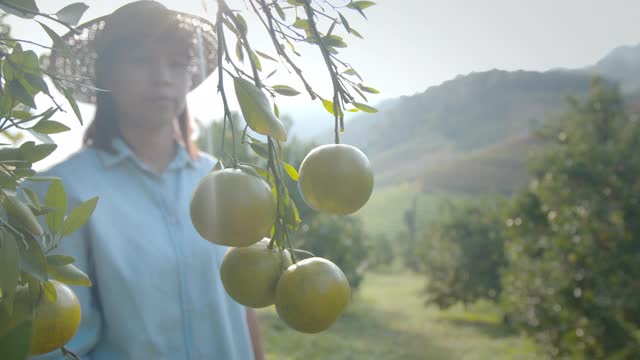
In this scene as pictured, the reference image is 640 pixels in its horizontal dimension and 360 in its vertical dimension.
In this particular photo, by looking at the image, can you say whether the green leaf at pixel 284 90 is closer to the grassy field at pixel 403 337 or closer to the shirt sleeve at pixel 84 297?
the shirt sleeve at pixel 84 297

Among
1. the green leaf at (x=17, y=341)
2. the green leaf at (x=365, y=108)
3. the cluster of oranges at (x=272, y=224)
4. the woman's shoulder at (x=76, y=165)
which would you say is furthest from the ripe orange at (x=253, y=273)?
the woman's shoulder at (x=76, y=165)

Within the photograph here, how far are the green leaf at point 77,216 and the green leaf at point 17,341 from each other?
8.2 inches

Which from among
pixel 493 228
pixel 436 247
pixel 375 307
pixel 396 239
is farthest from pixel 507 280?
pixel 396 239

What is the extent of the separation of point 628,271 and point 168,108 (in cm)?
271

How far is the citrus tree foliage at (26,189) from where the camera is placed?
30 centimetres

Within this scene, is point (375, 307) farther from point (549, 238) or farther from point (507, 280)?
point (549, 238)

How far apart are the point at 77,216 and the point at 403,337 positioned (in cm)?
616

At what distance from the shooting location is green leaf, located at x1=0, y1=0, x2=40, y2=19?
319mm

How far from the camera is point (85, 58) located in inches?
47.4

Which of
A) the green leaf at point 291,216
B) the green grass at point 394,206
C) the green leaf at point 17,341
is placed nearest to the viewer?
the green leaf at point 17,341

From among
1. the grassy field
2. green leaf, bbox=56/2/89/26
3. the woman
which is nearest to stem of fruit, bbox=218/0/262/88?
green leaf, bbox=56/2/89/26

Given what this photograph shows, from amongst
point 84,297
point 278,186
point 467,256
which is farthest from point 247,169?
point 467,256

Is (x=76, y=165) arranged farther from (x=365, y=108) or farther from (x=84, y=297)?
(x=365, y=108)

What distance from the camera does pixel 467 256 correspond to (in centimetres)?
707
